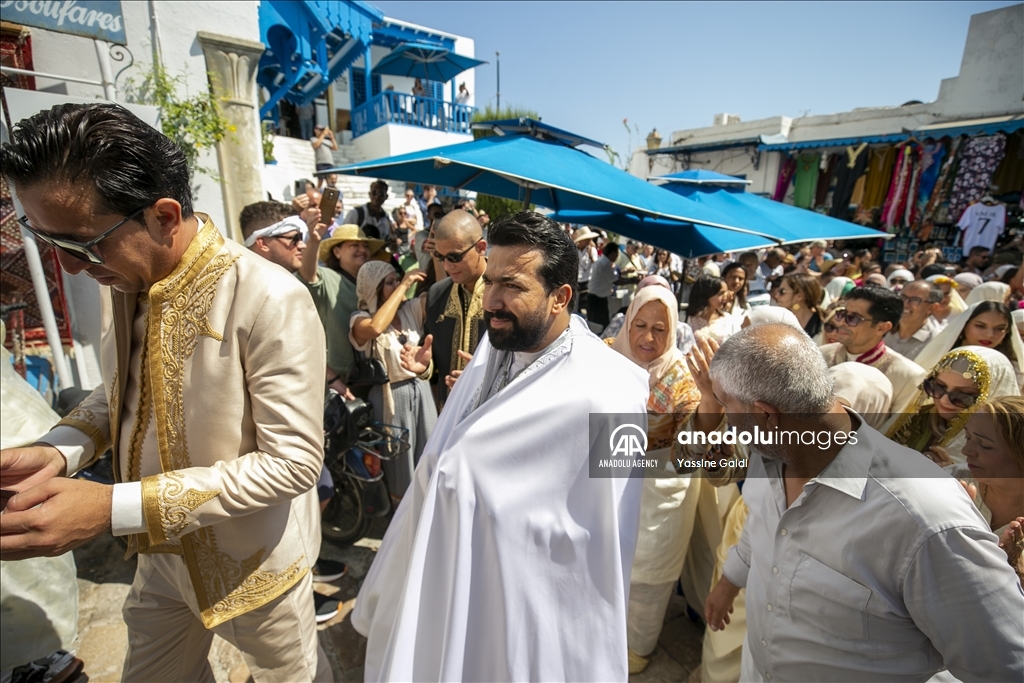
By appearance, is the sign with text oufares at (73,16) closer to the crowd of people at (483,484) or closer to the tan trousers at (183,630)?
the crowd of people at (483,484)

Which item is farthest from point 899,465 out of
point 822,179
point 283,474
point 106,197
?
point 822,179

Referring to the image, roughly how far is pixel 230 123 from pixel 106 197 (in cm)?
481

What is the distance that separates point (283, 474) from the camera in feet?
4.48

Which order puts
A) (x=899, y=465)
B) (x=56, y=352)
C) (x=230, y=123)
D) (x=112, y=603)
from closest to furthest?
(x=899, y=465)
(x=112, y=603)
(x=56, y=352)
(x=230, y=123)

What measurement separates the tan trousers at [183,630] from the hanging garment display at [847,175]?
540 inches

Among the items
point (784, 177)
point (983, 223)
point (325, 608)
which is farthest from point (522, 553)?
point (784, 177)

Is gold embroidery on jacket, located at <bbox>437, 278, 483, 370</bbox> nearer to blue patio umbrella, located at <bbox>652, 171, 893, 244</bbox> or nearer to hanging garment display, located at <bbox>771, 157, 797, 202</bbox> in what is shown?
blue patio umbrella, located at <bbox>652, 171, 893, 244</bbox>

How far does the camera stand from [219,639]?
265 centimetres

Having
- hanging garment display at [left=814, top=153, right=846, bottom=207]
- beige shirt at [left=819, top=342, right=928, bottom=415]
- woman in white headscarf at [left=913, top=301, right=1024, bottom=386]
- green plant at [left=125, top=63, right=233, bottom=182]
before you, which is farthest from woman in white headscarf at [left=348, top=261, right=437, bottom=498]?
hanging garment display at [left=814, top=153, right=846, bottom=207]

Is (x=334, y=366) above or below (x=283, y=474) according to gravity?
below

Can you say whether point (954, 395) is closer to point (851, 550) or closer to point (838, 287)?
point (851, 550)

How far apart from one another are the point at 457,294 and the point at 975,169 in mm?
11481

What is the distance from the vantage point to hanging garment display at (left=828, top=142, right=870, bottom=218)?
11.2 meters

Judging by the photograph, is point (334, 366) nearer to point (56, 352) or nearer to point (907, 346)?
point (56, 352)
